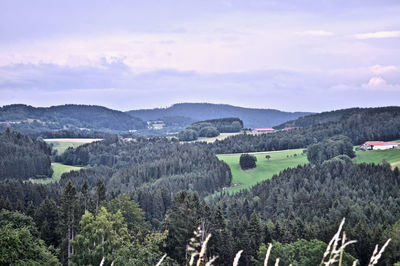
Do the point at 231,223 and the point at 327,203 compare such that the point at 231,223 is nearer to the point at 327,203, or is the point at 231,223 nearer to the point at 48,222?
the point at 48,222

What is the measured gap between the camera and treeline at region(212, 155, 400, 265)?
2768 inches

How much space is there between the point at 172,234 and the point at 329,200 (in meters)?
51.8

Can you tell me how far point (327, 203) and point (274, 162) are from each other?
75101mm

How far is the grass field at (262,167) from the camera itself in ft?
524

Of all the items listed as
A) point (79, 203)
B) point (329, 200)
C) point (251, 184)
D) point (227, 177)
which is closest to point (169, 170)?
point (227, 177)

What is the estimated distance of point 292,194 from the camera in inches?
4715

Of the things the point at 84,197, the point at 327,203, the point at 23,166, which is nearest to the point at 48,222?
the point at 84,197

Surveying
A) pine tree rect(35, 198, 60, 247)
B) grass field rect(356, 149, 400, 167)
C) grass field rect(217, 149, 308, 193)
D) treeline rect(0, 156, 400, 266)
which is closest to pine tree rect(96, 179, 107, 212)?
treeline rect(0, 156, 400, 266)

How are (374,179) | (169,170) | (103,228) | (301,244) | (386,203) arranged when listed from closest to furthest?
(103,228) → (301,244) → (386,203) → (374,179) → (169,170)

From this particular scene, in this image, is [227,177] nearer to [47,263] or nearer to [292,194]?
→ [292,194]

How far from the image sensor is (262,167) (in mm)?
174625

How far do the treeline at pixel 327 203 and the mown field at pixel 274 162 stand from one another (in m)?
14.5

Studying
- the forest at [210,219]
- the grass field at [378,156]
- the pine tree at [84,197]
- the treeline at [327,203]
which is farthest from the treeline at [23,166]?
the grass field at [378,156]

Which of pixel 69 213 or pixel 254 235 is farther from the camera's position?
pixel 254 235
